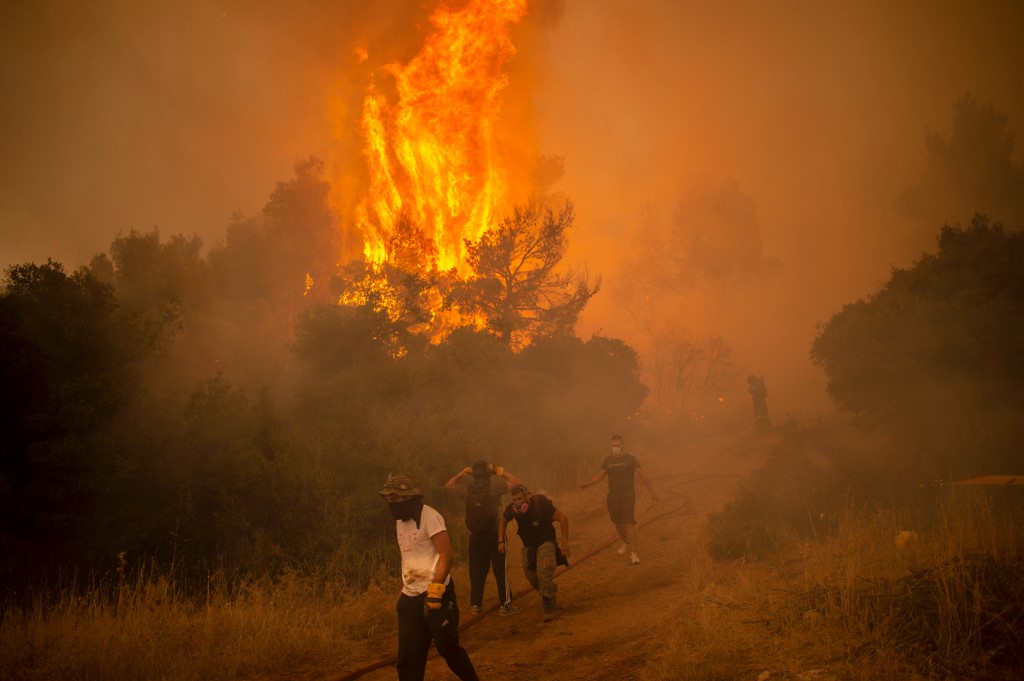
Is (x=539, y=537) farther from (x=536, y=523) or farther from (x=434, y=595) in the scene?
(x=434, y=595)

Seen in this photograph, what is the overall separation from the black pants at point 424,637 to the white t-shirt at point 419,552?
0.41 ft

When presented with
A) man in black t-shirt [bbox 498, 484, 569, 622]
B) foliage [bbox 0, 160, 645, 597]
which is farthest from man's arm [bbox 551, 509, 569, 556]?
foliage [bbox 0, 160, 645, 597]

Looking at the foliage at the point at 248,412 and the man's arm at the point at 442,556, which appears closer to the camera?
the man's arm at the point at 442,556

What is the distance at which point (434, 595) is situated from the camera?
5477mm

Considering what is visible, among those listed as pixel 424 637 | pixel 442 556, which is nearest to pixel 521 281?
pixel 442 556

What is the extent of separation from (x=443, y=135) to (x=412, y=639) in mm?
44278

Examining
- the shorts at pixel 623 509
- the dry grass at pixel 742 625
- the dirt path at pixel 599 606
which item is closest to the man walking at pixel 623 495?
the shorts at pixel 623 509

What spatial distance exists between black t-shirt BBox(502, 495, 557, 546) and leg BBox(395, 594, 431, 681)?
12.6 feet

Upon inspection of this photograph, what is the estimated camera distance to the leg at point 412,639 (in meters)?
5.57

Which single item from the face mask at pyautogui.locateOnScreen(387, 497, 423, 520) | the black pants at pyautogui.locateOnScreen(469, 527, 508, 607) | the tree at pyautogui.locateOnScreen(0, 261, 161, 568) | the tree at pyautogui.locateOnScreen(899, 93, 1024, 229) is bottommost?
the black pants at pyautogui.locateOnScreen(469, 527, 508, 607)

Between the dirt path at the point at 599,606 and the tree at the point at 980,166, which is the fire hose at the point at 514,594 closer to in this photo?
the dirt path at the point at 599,606

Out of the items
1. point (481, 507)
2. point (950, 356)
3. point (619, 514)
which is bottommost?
point (619, 514)

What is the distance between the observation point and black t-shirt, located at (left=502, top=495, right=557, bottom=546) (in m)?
9.50

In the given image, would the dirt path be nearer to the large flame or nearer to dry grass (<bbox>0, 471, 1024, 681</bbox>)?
dry grass (<bbox>0, 471, 1024, 681</bbox>)
